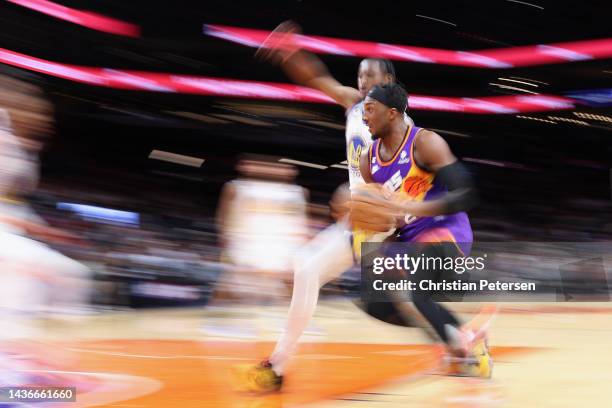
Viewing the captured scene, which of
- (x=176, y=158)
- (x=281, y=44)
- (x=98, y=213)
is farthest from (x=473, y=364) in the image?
(x=176, y=158)

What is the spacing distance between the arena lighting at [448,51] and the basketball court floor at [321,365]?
10.3 meters

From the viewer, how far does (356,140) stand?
427 centimetres

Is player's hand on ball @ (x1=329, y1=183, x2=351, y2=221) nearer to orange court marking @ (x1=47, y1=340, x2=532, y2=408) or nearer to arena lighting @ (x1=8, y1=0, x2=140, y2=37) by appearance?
orange court marking @ (x1=47, y1=340, x2=532, y2=408)

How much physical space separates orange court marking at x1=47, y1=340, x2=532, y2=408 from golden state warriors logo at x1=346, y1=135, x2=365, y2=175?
1156mm

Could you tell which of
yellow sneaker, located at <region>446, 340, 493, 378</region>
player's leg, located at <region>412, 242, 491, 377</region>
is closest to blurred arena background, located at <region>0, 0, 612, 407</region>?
yellow sneaker, located at <region>446, 340, 493, 378</region>

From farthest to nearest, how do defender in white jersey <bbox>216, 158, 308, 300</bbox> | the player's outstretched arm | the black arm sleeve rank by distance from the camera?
Result: 1. defender in white jersey <bbox>216, 158, 308, 300</bbox>
2. the player's outstretched arm
3. the black arm sleeve

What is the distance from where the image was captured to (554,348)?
6.61 metres

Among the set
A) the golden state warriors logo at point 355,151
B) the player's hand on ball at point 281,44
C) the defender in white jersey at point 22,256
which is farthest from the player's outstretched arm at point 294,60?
the defender in white jersey at point 22,256

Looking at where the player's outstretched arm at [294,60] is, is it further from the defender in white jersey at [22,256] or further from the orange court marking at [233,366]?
the orange court marking at [233,366]

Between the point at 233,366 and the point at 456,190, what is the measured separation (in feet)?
5.24

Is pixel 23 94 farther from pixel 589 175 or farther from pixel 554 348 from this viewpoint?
pixel 589 175

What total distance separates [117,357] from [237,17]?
13488 mm

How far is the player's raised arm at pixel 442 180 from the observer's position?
3.46 meters

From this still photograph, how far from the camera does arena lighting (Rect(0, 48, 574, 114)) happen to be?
16.9 m
